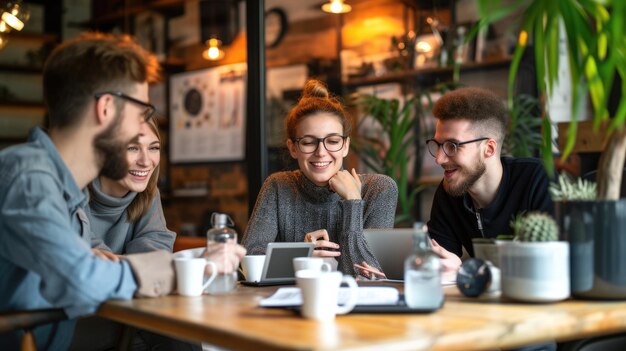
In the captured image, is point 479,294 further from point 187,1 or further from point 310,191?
point 187,1

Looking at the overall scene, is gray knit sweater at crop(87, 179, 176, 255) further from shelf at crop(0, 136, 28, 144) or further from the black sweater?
shelf at crop(0, 136, 28, 144)

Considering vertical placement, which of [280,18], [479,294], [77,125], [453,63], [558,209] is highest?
[280,18]

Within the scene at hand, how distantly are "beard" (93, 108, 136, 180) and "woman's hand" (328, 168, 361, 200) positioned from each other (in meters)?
0.96

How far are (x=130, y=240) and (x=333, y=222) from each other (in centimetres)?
72

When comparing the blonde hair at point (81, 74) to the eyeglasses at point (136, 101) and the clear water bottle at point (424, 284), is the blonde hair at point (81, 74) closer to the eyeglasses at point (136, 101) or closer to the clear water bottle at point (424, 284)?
the eyeglasses at point (136, 101)

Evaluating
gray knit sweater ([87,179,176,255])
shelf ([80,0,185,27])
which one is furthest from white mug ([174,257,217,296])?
shelf ([80,0,185,27])

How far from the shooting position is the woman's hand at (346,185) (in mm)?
2801

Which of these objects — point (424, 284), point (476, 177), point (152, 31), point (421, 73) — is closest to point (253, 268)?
point (424, 284)

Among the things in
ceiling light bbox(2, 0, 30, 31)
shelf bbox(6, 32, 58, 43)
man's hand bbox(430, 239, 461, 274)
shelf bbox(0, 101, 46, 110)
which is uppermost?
shelf bbox(6, 32, 58, 43)

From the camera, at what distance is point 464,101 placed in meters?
2.78

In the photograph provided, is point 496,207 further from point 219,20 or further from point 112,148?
point 219,20

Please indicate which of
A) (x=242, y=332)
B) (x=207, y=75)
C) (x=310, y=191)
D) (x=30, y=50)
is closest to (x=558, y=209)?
(x=242, y=332)

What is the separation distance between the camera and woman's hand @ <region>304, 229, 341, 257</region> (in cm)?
247

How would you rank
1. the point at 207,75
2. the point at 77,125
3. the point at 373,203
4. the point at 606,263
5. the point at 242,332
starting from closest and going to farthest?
the point at 242,332 → the point at 606,263 → the point at 77,125 → the point at 373,203 → the point at 207,75
